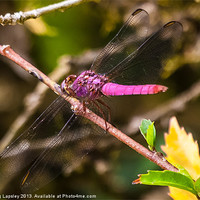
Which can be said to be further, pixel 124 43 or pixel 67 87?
pixel 124 43

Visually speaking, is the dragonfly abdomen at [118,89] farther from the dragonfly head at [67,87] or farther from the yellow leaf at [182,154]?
the yellow leaf at [182,154]

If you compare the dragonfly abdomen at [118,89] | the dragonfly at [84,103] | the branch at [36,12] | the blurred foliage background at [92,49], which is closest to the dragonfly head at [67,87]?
the dragonfly at [84,103]

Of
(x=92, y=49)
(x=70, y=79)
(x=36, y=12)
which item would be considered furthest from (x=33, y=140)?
(x=92, y=49)

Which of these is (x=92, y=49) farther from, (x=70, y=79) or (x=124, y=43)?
(x=70, y=79)

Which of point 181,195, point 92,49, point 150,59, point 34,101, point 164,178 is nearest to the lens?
point 164,178

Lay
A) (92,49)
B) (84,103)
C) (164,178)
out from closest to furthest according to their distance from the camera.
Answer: (164,178), (84,103), (92,49)

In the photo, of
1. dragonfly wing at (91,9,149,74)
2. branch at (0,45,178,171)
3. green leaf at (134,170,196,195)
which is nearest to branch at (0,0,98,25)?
branch at (0,45,178,171)
